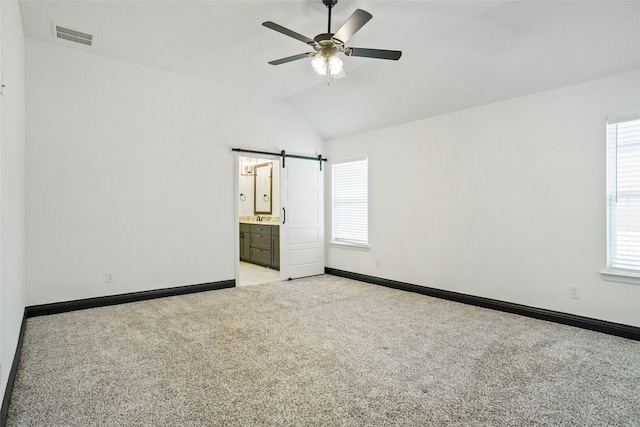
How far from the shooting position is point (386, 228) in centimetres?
536

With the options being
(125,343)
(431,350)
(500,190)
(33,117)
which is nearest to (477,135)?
(500,190)

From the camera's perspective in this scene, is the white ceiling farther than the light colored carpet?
Yes

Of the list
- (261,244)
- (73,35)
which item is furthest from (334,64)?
(261,244)

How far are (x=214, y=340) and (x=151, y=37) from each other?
3192 mm

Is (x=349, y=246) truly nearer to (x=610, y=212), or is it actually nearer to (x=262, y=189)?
(x=262, y=189)

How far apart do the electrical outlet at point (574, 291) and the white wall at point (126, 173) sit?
426cm

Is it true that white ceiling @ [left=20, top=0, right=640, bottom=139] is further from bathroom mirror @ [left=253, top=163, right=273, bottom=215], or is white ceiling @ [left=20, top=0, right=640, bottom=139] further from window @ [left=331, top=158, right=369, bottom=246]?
bathroom mirror @ [left=253, top=163, right=273, bottom=215]

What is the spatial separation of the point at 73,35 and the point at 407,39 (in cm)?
354

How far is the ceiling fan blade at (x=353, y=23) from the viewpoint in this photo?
239cm

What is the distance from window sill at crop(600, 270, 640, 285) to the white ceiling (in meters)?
1.90

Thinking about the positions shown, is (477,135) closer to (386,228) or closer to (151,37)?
(386,228)

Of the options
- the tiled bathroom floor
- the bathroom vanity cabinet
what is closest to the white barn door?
the tiled bathroom floor

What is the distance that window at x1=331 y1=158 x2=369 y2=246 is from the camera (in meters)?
5.76

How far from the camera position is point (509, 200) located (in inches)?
156
